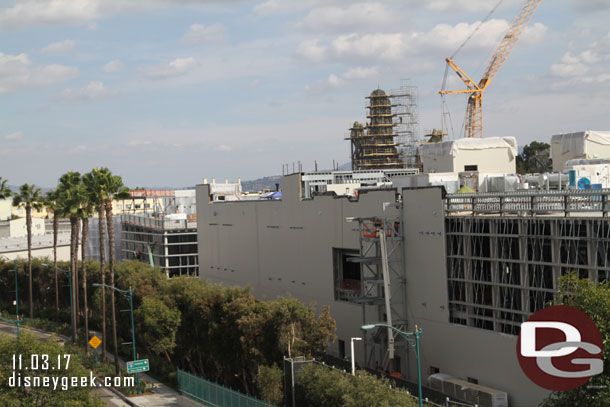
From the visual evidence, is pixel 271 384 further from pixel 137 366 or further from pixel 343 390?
pixel 137 366

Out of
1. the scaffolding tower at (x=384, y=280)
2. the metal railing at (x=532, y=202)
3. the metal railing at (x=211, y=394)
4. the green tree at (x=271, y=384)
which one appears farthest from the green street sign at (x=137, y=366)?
the metal railing at (x=532, y=202)

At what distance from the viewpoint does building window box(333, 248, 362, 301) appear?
5544 cm

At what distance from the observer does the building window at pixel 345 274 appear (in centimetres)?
5544

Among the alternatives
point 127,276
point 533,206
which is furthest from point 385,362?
point 127,276

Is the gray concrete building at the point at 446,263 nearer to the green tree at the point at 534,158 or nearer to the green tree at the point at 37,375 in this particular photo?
the green tree at the point at 37,375

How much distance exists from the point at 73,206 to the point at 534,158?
260ft

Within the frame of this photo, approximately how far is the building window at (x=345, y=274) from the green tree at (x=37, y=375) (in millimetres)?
24777

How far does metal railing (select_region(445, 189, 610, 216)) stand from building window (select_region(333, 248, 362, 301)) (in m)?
13.2

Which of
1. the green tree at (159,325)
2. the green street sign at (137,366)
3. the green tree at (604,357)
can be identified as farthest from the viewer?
the green tree at (159,325)

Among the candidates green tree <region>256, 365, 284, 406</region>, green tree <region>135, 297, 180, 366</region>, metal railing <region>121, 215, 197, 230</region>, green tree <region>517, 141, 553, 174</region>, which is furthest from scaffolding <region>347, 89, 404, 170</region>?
green tree <region>256, 365, 284, 406</region>

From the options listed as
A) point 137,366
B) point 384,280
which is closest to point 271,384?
point 384,280

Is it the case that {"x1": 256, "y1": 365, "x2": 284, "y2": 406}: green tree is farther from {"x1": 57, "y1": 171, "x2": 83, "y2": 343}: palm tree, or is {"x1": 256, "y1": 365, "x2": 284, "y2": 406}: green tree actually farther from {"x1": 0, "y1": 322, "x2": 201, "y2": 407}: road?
{"x1": 57, "y1": 171, "x2": 83, "y2": 343}: palm tree

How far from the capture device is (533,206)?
39094mm

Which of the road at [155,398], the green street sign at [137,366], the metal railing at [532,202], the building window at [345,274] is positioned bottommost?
the road at [155,398]
